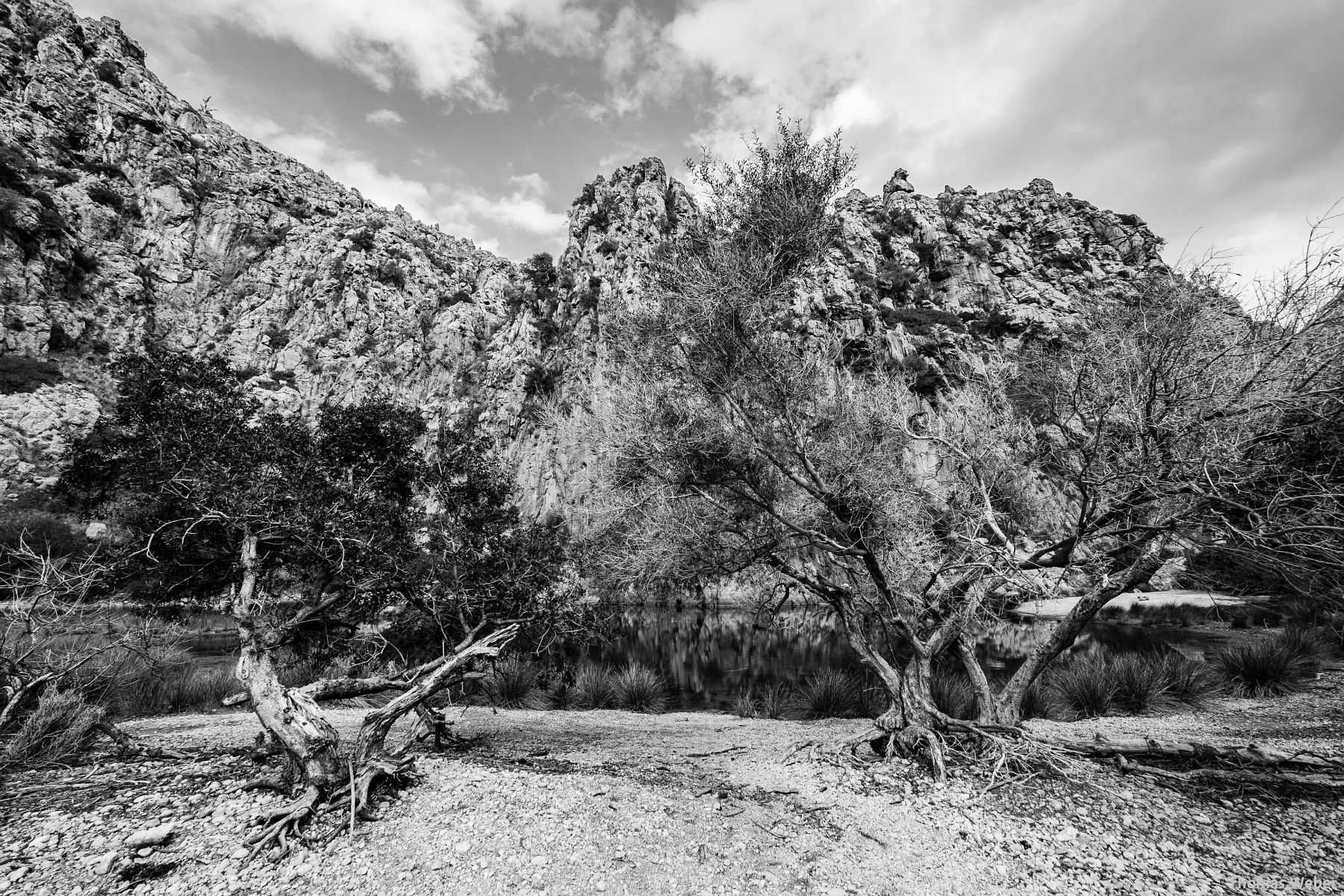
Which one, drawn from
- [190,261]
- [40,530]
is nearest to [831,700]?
[40,530]

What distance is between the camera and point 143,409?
7477 mm

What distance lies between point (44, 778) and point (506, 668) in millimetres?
8197

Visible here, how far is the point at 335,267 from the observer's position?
180ft

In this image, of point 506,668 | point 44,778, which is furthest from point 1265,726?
point 44,778

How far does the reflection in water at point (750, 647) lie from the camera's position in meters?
13.7

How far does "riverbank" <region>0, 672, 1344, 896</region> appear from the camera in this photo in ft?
10.5

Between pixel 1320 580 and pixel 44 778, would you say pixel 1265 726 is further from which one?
pixel 44 778

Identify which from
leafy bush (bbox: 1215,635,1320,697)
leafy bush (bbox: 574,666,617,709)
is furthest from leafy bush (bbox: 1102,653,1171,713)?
leafy bush (bbox: 574,666,617,709)

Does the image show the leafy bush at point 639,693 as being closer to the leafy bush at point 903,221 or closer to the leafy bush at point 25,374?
the leafy bush at point 25,374

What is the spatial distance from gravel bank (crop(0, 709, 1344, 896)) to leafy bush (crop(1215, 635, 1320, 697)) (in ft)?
28.0

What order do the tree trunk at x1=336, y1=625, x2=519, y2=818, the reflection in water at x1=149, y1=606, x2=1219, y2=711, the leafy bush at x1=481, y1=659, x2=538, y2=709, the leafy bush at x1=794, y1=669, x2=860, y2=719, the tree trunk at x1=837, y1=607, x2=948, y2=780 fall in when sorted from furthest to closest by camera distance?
1. the reflection in water at x1=149, y1=606, x2=1219, y2=711
2. the leafy bush at x1=481, y1=659, x2=538, y2=709
3. the leafy bush at x1=794, y1=669, x2=860, y2=719
4. the tree trunk at x1=837, y1=607, x2=948, y2=780
5. the tree trunk at x1=336, y1=625, x2=519, y2=818

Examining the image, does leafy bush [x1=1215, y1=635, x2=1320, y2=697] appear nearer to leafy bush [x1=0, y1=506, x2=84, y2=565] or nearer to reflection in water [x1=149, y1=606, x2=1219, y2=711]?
reflection in water [x1=149, y1=606, x2=1219, y2=711]

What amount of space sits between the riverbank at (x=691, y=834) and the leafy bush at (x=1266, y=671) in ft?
19.7

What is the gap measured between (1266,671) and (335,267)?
68773mm
